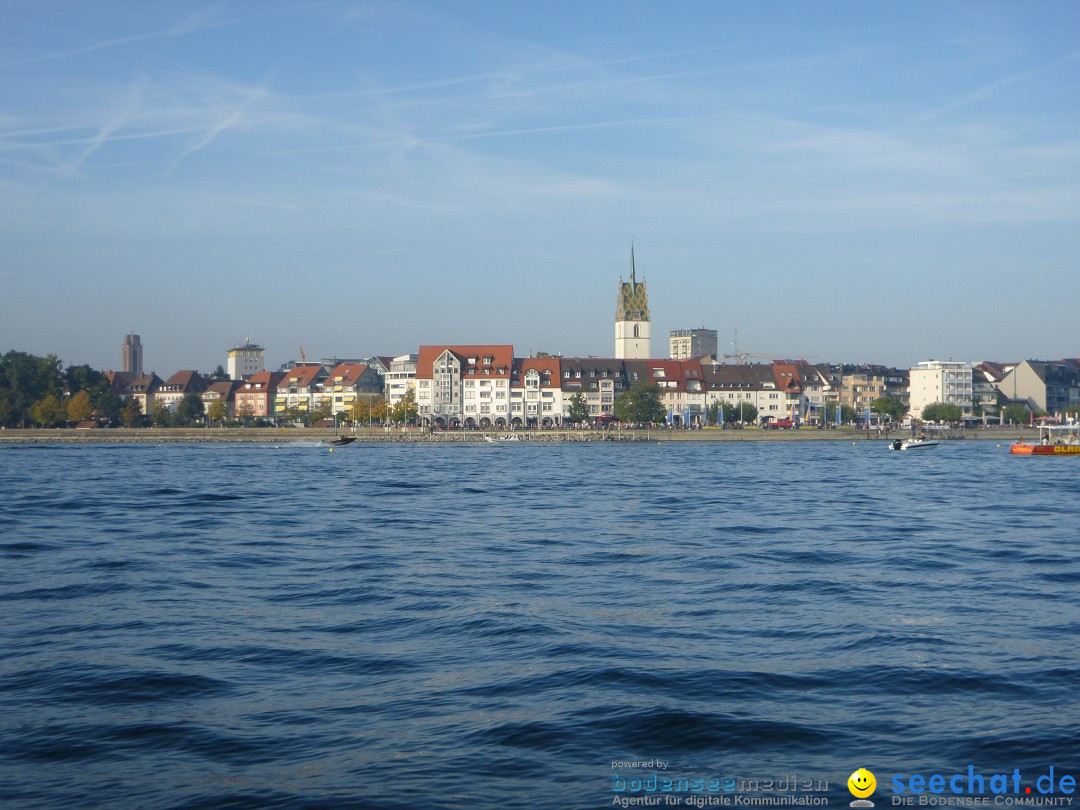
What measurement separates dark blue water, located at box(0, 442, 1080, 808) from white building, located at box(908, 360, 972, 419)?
12340 cm

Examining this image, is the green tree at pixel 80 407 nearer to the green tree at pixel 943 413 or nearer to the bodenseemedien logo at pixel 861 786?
the green tree at pixel 943 413

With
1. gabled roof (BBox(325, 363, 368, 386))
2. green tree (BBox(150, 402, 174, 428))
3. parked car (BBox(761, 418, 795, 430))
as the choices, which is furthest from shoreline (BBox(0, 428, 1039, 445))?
gabled roof (BBox(325, 363, 368, 386))

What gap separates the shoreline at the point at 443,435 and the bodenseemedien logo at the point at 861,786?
10318 centimetres

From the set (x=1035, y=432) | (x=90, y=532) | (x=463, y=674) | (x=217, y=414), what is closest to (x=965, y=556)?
(x=463, y=674)

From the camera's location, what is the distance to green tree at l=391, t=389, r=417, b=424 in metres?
128

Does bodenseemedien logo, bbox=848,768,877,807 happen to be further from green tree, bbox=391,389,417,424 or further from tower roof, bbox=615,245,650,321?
tower roof, bbox=615,245,650,321

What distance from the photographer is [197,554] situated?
21641 mm

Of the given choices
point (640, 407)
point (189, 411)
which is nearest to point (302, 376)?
point (189, 411)

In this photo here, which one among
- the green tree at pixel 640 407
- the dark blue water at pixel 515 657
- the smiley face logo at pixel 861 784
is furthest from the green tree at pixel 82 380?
the smiley face logo at pixel 861 784

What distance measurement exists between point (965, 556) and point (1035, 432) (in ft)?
351

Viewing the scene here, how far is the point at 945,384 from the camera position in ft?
475

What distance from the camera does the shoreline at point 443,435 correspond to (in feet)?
369

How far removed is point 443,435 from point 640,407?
20.7 m

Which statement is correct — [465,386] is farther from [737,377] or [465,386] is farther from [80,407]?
[80,407]
